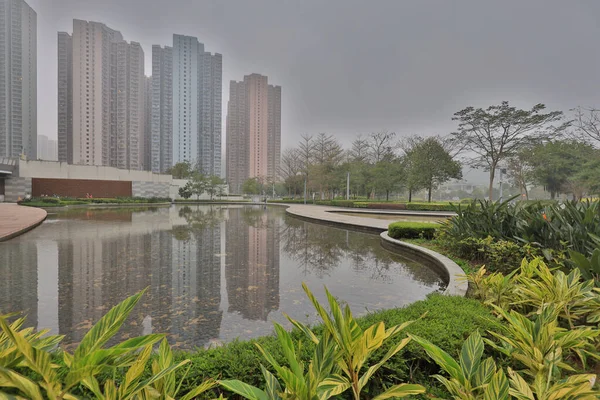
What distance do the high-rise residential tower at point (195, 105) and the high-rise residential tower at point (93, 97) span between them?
8.25m

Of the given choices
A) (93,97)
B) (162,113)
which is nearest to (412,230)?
(93,97)

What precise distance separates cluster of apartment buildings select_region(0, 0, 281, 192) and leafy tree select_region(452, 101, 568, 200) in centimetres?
3794

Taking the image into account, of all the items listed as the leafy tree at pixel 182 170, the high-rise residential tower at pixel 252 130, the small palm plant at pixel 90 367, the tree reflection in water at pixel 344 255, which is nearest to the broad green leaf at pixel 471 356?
the small palm plant at pixel 90 367

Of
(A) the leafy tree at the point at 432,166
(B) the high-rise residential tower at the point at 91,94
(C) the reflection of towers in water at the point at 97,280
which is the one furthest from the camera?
(B) the high-rise residential tower at the point at 91,94

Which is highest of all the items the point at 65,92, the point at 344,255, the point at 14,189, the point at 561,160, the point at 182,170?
the point at 65,92

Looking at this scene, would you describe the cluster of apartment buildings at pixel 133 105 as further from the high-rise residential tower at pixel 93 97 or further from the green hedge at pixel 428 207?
the green hedge at pixel 428 207

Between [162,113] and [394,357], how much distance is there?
63.5 metres

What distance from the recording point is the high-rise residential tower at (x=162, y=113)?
55.7 m

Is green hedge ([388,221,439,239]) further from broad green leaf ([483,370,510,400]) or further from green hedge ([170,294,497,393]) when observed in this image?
broad green leaf ([483,370,510,400])

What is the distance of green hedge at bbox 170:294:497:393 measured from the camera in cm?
153

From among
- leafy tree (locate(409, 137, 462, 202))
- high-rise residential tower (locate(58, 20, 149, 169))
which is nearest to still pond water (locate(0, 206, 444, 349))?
leafy tree (locate(409, 137, 462, 202))

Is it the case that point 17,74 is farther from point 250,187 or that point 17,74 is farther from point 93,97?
point 250,187

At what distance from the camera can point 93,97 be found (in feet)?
151

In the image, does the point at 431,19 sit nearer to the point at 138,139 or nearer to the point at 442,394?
the point at 442,394
